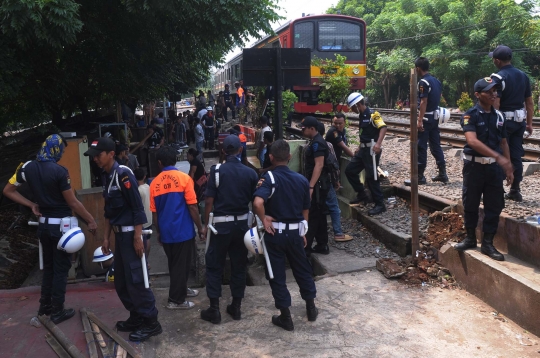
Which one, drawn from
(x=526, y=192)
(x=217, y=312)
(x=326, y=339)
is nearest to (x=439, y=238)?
(x=526, y=192)

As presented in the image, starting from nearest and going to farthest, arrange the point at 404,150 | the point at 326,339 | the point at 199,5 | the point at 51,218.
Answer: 1. the point at 326,339
2. the point at 51,218
3. the point at 199,5
4. the point at 404,150

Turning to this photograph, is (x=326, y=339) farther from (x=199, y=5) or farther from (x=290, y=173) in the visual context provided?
(x=199, y=5)

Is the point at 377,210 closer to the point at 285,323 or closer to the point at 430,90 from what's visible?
the point at 430,90

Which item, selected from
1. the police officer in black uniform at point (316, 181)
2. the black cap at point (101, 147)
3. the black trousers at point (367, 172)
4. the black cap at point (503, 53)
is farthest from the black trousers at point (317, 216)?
the black cap at point (101, 147)

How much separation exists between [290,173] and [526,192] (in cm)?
356

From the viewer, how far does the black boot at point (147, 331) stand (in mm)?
4316

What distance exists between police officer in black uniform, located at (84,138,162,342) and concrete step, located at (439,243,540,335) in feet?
9.96

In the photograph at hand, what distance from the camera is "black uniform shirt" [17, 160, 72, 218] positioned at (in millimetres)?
4605

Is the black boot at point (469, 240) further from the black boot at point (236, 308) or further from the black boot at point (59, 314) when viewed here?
the black boot at point (59, 314)

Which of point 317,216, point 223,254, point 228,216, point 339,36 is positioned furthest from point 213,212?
point 339,36

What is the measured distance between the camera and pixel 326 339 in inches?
169

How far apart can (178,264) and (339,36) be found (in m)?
12.7

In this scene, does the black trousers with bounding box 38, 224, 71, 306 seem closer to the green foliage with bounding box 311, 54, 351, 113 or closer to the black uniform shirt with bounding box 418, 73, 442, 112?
the black uniform shirt with bounding box 418, 73, 442, 112

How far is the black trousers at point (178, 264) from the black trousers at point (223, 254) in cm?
30
